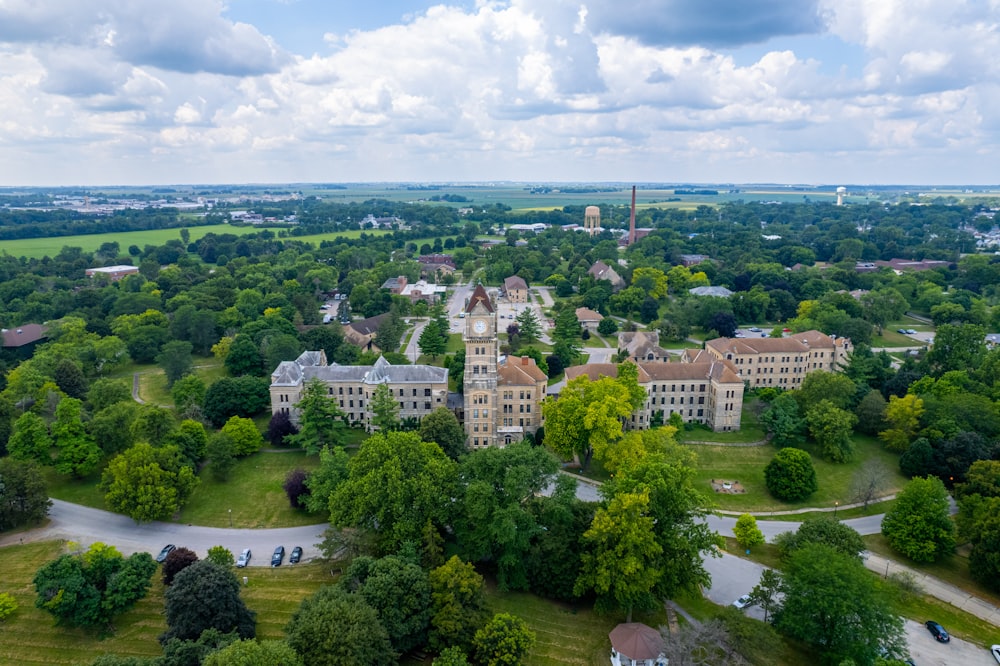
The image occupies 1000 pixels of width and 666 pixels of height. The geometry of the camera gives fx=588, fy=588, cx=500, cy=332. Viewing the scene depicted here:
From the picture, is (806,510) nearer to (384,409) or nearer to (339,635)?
(384,409)

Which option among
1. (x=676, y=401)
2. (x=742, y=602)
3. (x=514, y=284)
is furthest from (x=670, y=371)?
(x=514, y=284)

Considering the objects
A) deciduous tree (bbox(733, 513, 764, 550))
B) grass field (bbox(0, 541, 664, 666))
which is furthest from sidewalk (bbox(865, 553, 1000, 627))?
grass field (bbox(0, 541, 664, 666))

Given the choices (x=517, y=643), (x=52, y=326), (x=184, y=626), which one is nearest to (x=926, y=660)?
(x=517, y=643)

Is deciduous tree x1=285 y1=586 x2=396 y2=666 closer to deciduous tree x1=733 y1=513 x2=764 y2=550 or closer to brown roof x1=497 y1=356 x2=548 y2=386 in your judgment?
deciduous tree x1=733 y1=513 x2=764 y2=550

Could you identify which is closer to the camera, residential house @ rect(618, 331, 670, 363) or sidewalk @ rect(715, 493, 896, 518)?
sidewalk @ rect(715, 493, 896, 518)

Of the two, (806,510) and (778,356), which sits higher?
(778,356)

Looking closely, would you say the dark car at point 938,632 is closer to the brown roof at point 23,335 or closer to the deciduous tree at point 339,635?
the deciduous tree at point 339,635
